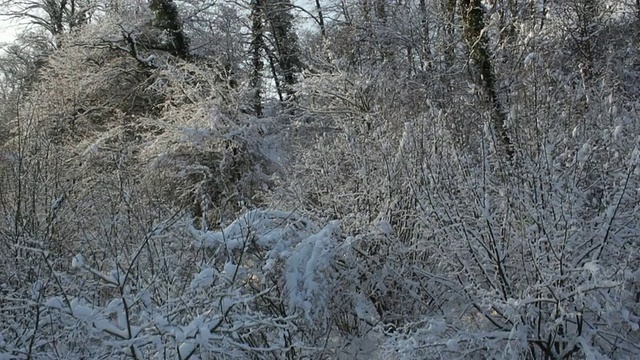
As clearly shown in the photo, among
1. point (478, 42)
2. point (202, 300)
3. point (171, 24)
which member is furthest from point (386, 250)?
point (171, 24)

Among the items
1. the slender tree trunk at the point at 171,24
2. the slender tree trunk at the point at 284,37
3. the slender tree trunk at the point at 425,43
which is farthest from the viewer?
the slender tree trunk at the point at 284,37

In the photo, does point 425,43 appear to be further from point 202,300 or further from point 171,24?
point 202,300

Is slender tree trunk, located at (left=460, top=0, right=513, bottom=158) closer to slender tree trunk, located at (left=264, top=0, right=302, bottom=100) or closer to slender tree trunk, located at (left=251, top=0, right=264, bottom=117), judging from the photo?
slender tree trunk, located at (left=264, top=0, right=302, bottom=100)

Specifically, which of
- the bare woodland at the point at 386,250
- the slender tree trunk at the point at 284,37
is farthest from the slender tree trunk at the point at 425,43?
the bare woodland at the point at 386,250

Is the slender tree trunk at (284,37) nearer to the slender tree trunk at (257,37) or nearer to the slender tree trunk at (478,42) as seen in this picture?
the slender tree trunk at (257,37)

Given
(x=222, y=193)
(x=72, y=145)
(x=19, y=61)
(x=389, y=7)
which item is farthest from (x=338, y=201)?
(x=19, y=61)

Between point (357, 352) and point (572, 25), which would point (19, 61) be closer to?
point (572, 25)

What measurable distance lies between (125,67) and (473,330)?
12.1 metres

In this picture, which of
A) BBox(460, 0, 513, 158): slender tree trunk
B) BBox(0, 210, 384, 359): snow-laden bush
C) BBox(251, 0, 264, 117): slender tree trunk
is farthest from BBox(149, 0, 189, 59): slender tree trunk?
BBox(0, 210, 384, 359): snow-laden bush

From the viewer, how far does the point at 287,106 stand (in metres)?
15.2

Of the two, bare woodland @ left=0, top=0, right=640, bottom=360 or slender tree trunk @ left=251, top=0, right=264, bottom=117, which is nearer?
bare woodland @ left=0, top=0, right=640, bottom=360

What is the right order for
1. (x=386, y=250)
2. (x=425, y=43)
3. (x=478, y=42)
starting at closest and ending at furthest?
(x=386, y=250) < (x=478, y=42) < (x=425, y=43)

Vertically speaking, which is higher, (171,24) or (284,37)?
(171,24)

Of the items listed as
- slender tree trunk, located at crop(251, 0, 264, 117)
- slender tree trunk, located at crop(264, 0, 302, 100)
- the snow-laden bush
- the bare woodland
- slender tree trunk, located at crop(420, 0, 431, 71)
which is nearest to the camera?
the snow-laden bush
